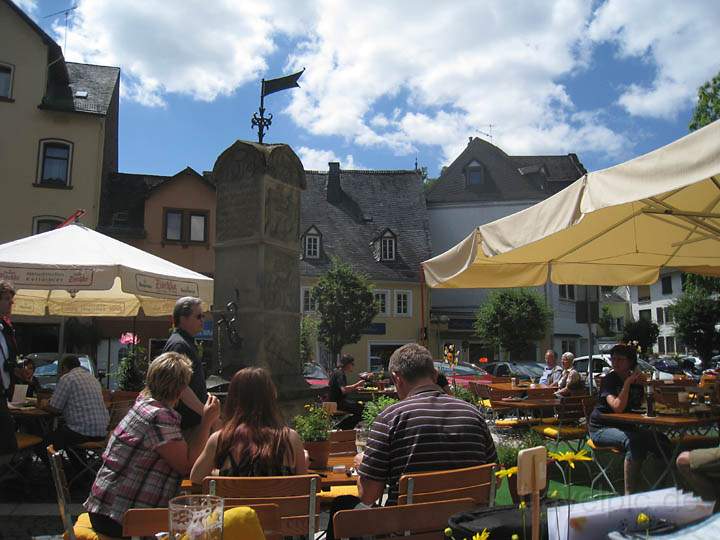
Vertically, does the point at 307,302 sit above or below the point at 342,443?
above

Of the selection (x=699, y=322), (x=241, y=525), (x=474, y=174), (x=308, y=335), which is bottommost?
(x=241, y=525)

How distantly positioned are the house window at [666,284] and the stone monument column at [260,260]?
57.7 m

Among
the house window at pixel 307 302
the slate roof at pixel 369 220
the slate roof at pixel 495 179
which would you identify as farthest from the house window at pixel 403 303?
the slate roof at pixel 495 179

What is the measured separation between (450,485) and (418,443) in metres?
0.26

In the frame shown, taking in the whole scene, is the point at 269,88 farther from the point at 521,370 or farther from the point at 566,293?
the point at 566,293

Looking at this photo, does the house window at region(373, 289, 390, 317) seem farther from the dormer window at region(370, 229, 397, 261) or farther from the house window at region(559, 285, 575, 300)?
the house window at region(559, 285, 575, 300)

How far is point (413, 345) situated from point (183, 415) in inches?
70.9

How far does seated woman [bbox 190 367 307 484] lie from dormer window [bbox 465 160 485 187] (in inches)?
1481

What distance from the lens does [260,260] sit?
7.21m

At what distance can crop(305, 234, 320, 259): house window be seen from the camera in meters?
35.6

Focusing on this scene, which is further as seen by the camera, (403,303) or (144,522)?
(403,303)

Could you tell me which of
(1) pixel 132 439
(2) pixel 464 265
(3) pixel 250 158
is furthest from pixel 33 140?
(1) pixel 132 439

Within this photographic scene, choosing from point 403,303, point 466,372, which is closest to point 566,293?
point 403,303

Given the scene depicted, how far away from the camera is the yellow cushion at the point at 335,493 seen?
12.3ft
